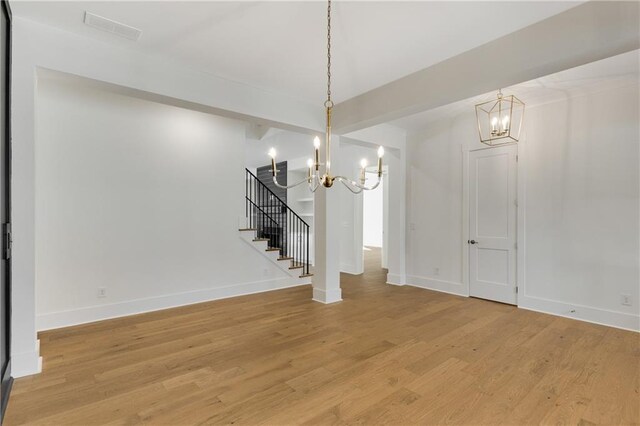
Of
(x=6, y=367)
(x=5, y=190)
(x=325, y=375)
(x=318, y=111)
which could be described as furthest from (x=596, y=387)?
(x=5, y=190)

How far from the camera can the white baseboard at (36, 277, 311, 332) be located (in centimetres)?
366

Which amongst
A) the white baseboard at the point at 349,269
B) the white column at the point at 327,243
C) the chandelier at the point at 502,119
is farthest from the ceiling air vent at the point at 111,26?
the white baseboard at the point at 349,269

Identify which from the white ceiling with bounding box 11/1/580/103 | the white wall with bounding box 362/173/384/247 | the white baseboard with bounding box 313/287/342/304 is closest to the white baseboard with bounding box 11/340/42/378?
the white ceiling with bounding box 11/1/580/103

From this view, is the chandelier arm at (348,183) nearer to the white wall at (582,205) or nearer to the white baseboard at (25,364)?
the white wall at (582,205)

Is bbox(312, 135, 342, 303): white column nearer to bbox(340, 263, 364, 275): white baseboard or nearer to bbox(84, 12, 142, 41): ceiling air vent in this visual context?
bbox(340, 263, 364, 275): white baseboard

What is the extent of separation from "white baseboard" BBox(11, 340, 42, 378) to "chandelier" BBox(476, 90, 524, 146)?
201 inches

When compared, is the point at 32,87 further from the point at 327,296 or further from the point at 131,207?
the point at 327,296

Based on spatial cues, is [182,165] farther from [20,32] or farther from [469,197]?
[469,197]

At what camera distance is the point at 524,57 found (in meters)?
2.64

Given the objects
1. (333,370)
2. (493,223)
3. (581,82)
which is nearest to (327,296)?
(333,370)

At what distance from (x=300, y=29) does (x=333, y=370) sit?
283 cm

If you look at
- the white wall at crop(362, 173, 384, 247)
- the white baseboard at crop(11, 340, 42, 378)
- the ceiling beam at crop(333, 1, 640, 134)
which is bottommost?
the white baseboard at crop(11, 340, 42, 378)

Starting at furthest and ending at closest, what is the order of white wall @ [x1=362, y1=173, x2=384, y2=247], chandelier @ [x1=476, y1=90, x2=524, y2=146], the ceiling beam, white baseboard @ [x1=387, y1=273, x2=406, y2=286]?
white wall @ [x1=362, y1=173, x2=384, y2=247] < white baseboard @ [x1=387, y1=273, x2=406, y2=286] < chandelier @ [x1=476, y1=90, x2=524, y2=146] < the ceiling beam

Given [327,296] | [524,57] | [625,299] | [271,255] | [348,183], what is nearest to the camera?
[524,57]
